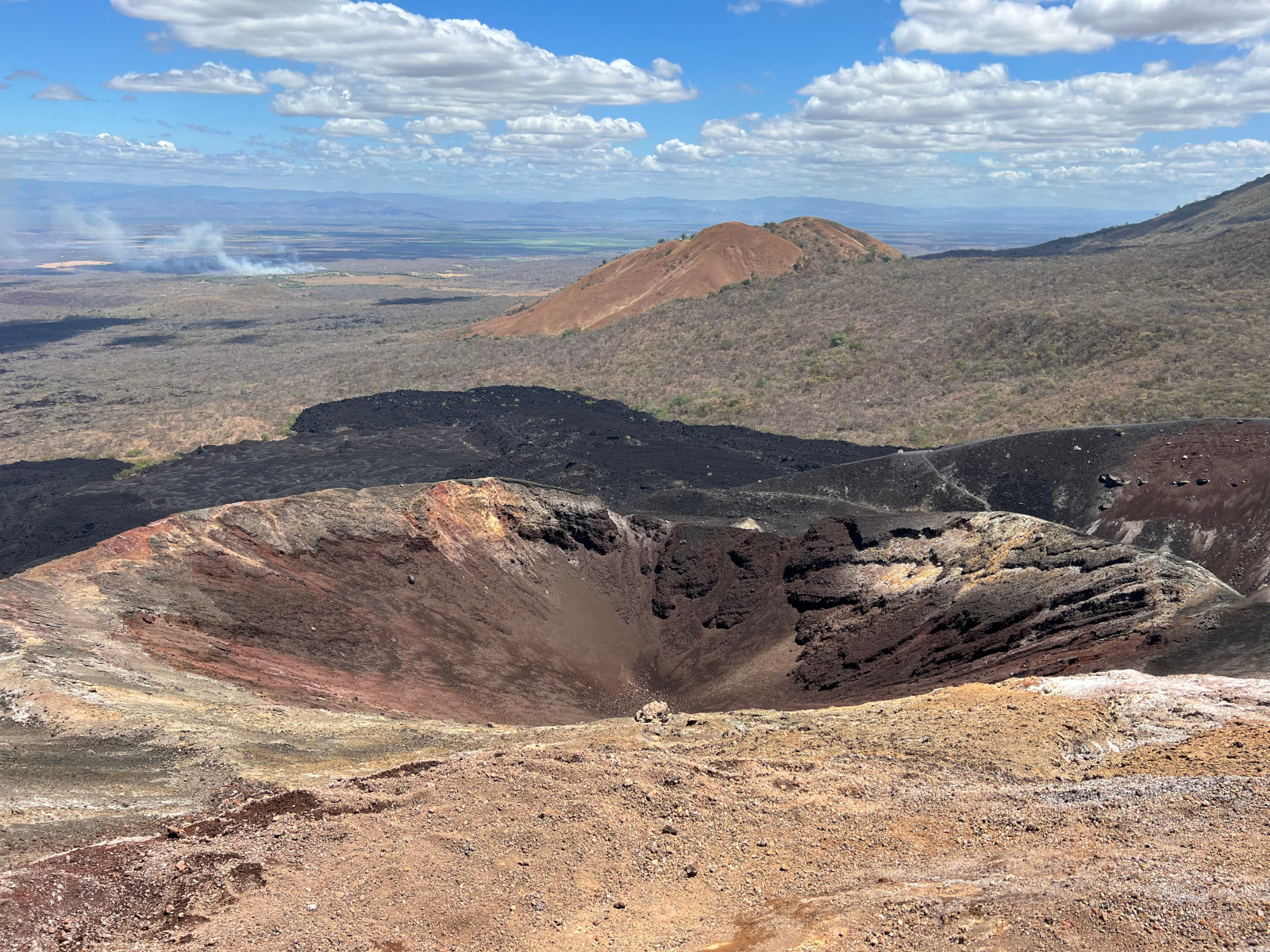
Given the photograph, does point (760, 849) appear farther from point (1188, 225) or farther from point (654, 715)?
point (1188, 225)

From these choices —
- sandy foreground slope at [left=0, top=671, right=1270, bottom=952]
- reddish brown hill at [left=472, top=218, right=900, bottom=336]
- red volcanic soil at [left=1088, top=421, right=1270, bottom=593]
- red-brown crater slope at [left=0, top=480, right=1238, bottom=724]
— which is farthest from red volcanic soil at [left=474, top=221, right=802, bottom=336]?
sandy foreground slope at [left=0, top=671, right=1270, bottom=952]

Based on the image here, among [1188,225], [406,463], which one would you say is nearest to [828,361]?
[406,463]

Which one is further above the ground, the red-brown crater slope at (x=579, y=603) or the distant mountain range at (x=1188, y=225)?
the distant mountain range at (x=1188, y=225)

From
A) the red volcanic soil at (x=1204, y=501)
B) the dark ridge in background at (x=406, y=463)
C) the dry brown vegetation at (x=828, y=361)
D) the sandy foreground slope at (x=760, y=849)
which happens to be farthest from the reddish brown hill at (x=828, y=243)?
the sandy foreground slope at (x=760, y=849)

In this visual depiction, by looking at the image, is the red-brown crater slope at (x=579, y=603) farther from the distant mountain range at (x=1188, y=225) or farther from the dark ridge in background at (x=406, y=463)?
the distant mountain range at (x=1188, y=225)

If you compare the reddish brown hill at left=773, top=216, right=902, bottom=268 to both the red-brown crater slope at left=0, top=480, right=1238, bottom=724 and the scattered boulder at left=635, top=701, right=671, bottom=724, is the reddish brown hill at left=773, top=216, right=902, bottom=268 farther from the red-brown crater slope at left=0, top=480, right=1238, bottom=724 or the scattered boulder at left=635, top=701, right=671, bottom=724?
the scattered boulder at left=635, top=701, right=671, bottom=724
